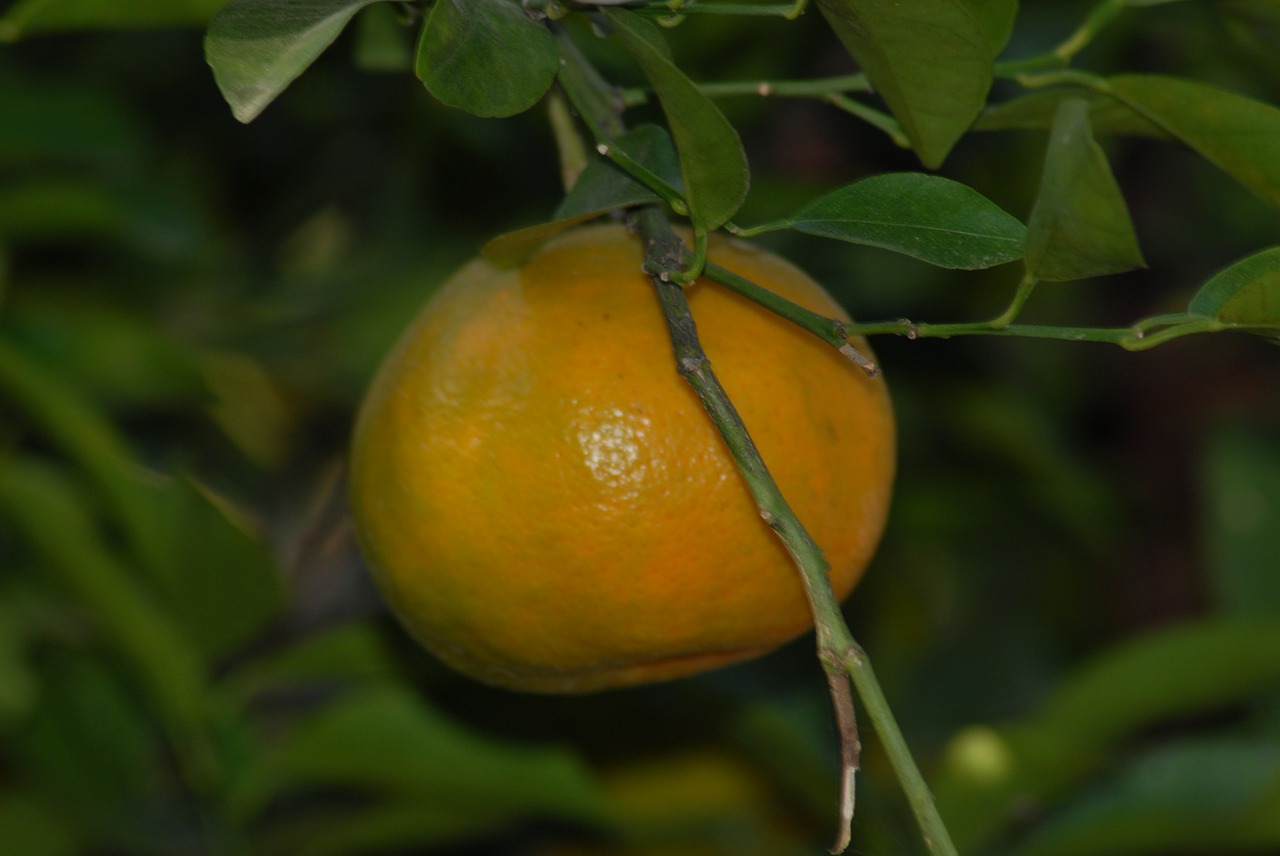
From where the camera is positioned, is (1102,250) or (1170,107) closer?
(1102,250)

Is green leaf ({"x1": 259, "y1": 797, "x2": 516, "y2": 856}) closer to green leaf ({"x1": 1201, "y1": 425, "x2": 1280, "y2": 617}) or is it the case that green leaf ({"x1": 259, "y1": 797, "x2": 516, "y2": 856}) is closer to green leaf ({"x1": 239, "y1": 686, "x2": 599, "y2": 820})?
green leaf ({"x1": 239, "y1": 686, "x2": 599, "y2": 820})

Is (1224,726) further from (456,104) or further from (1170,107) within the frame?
(456,104)

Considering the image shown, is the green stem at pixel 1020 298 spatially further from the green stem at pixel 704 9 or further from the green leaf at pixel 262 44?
the green leaf at pixel 262 44

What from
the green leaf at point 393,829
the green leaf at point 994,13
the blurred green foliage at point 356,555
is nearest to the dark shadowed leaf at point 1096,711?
the blurred green foliage at point 356,555

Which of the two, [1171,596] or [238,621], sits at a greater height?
[238,621]

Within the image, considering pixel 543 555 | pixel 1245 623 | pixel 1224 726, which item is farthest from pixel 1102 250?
pixel 1224 726

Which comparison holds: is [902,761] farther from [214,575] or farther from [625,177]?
[214,575]
